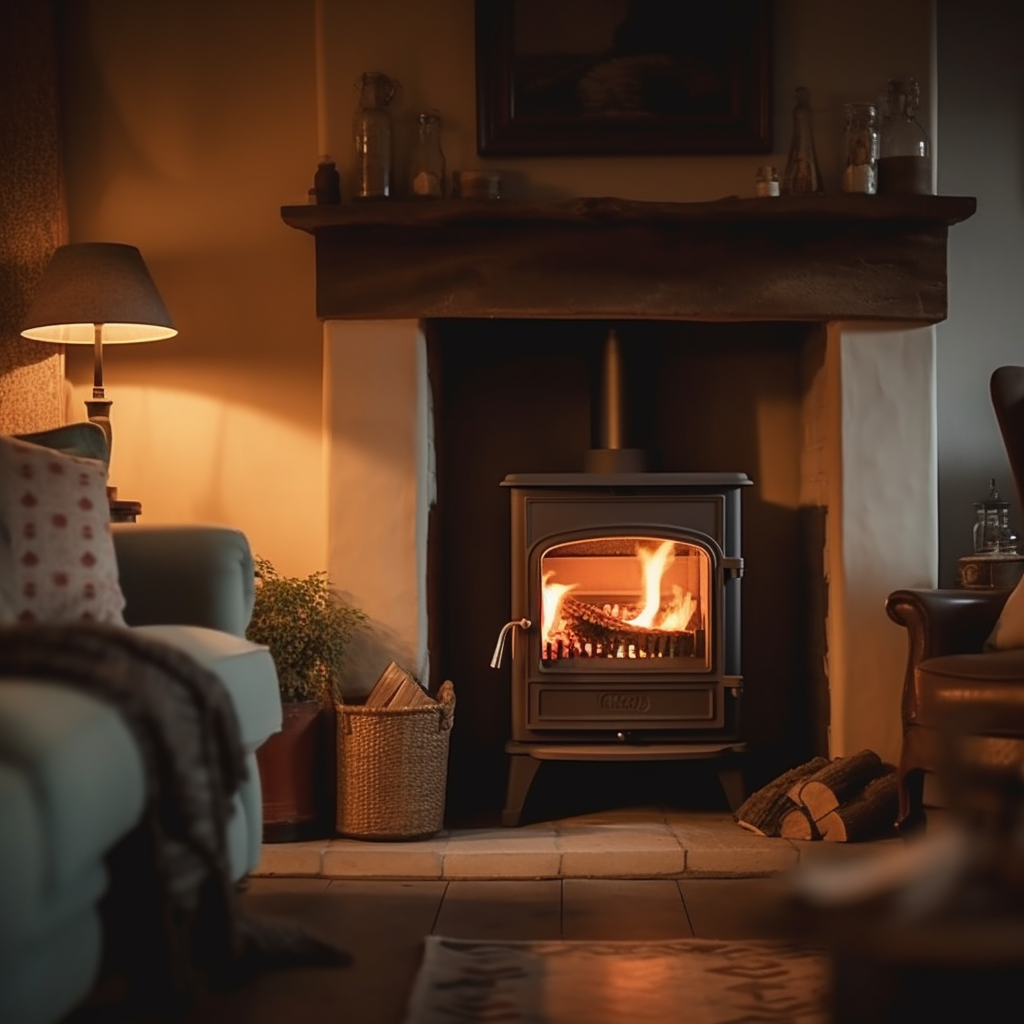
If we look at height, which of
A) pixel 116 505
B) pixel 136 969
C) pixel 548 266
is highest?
pixel 548 266

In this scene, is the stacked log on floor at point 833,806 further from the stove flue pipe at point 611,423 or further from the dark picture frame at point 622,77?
the dark picture frame at point 622,77

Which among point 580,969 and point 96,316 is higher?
point 96,316

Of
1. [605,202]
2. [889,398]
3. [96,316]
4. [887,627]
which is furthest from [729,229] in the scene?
[96,316]

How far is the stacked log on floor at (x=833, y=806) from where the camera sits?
3279 millimetres

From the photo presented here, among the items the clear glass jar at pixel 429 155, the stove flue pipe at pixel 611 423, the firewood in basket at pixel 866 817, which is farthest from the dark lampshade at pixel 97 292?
the firewood in basket at pixel 866 817

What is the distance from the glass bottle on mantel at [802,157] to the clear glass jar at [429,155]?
865 millimetres

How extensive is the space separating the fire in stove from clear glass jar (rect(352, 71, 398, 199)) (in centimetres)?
101

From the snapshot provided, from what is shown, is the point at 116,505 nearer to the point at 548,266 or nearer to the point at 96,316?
the point at 96,316

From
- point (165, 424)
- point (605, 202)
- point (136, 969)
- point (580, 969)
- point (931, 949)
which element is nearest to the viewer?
point (931, 949)

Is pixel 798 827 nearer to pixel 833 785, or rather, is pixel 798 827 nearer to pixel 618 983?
pixel 833 785

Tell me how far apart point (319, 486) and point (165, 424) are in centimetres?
45

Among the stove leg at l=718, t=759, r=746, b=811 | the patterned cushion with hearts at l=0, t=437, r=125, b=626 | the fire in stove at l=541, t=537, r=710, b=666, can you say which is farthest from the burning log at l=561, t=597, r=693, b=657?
the patterned cushion with hearts at l=0, t=437, r=125, b=626

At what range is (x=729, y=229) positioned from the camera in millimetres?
3498

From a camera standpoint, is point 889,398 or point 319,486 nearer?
point 889,398
